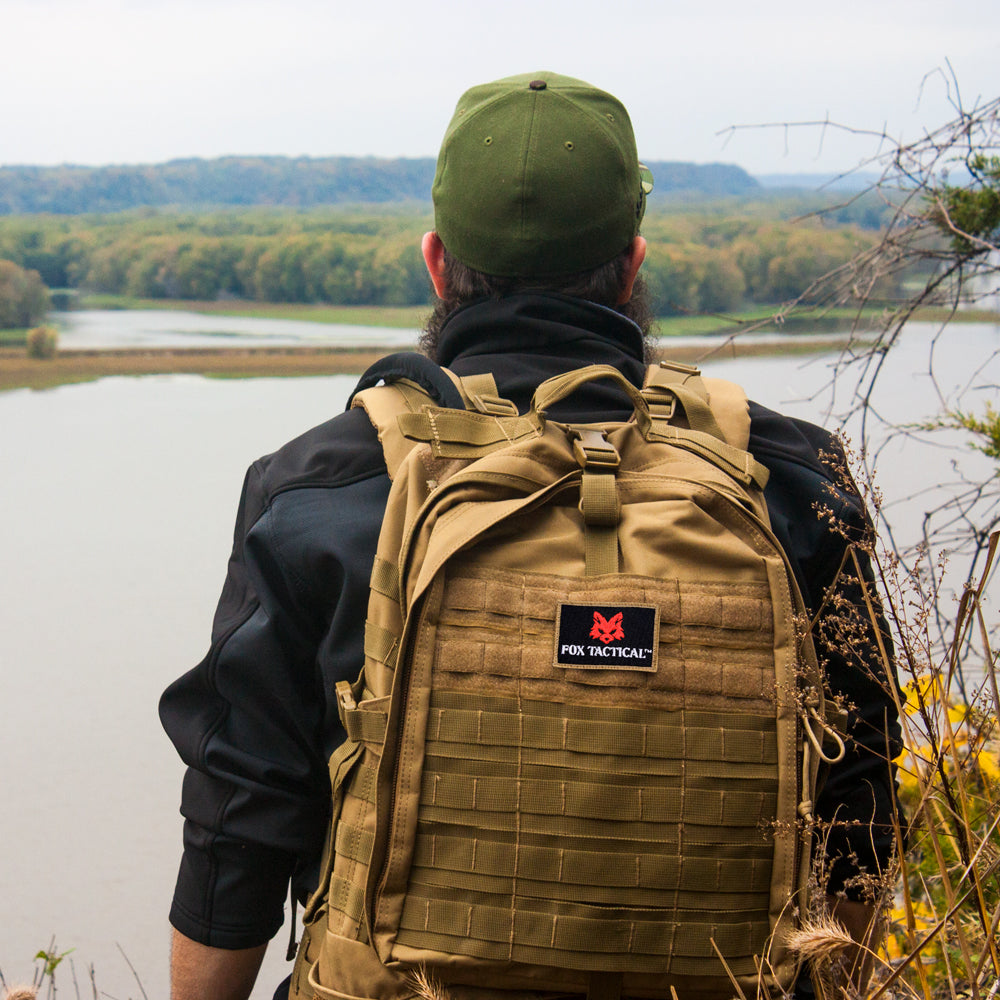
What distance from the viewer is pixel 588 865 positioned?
75 centimetres

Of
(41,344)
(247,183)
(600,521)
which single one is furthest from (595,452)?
(247,183)

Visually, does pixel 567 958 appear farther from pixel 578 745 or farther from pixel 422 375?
pixel 422 375

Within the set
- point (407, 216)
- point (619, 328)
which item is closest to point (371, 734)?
point (619, 328)

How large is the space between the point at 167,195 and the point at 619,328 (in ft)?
11.6

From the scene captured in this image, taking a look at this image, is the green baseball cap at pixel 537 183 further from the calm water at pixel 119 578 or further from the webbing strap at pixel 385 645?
the calm water at pixel 119 578

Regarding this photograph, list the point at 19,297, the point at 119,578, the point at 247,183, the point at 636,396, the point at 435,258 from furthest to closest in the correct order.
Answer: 1. the point at 247,183
2. the point at 19,297
3. the point at 119,578
4. the point at 435,258
5. the point at 636,396

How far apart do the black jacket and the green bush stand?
2.48m

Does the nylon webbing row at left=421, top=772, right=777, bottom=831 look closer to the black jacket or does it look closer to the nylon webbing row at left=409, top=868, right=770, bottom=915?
the nylon webbing row at left=409, top=868, right=770, bottom=915

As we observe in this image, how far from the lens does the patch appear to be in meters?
0.75

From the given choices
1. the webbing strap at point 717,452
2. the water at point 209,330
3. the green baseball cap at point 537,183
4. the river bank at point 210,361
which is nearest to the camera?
the webbing strap at point 717,452

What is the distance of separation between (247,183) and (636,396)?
3672mm

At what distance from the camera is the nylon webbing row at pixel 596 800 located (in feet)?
2.45

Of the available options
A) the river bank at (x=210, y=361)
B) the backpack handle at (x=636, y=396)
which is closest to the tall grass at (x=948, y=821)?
the backpack handle at (x=636, y=396)

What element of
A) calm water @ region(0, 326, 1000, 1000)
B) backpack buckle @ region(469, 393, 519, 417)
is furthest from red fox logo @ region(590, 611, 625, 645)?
calm water @ region(0, 326, 1000, 1000)
